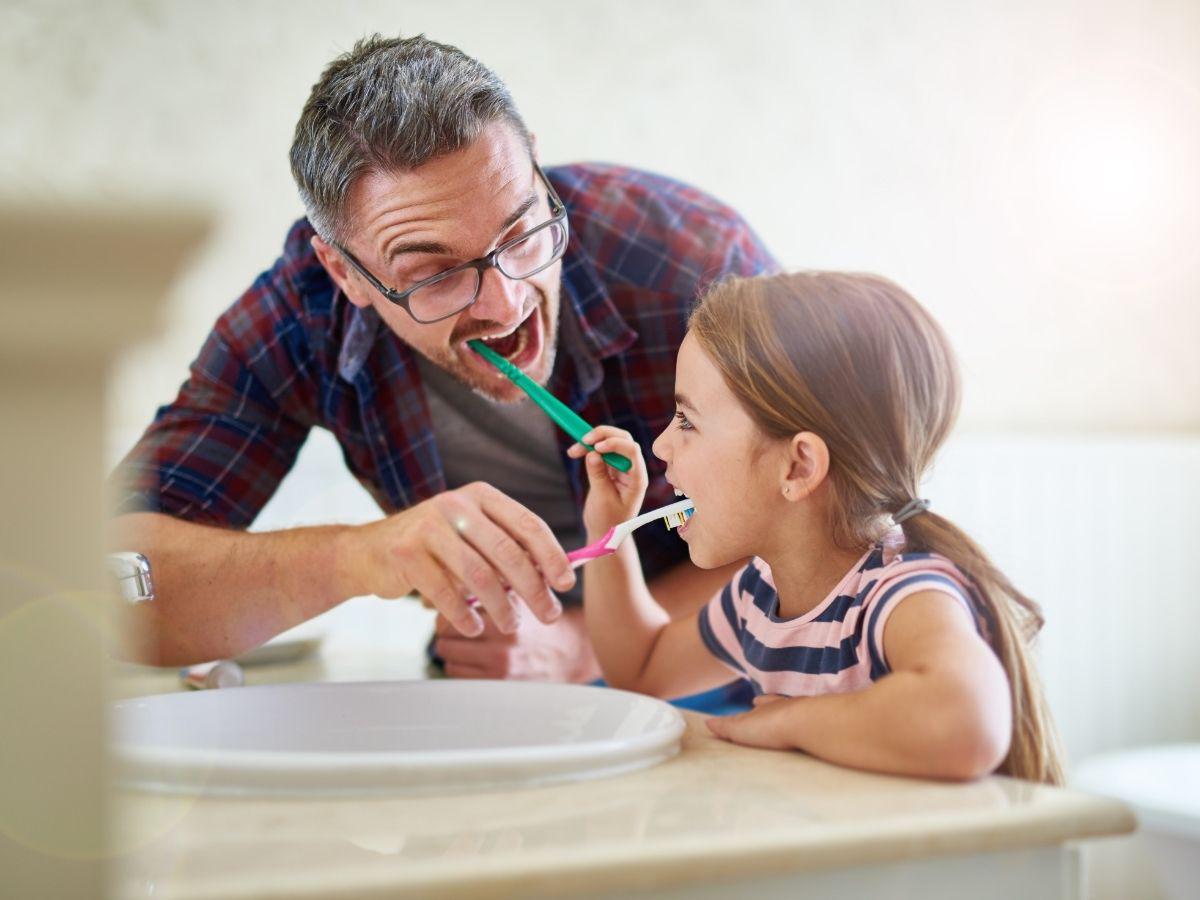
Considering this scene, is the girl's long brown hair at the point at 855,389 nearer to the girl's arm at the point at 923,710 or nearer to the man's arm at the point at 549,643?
the girl's arm at the point at 923,710

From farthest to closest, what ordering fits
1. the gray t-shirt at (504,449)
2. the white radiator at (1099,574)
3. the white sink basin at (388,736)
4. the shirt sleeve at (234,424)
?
1. the white radiator at (1099,574)
2. the shirt sleeve at (234,424)
3. the gray t-shirt at (504,449)
4. the white sink basin at (388,736)

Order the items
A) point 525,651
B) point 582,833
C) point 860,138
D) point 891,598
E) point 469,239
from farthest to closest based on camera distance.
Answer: point 860,138, point 525,651, point 469,239, point 891,598, point 582,833

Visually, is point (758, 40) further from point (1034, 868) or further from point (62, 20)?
point (1034, 868)

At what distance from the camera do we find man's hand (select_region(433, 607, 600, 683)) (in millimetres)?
900

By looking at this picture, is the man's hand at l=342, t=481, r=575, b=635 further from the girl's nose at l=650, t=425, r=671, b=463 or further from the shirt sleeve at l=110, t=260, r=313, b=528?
the shirt sleeve at l=110, t=260, r=313, b=528

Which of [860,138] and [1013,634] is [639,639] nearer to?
[1013,634]

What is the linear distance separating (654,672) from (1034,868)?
0.39m

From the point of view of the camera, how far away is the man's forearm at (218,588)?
81cm

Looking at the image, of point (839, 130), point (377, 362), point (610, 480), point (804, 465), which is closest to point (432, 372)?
point (377, 362)

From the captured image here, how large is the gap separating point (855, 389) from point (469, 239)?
0.25 meters

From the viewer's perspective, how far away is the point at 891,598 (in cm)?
60

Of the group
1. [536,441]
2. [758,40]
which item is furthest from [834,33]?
[536,441]

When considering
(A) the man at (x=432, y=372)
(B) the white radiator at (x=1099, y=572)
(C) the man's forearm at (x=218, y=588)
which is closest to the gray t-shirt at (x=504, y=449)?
(A) the man at (x=432, y=372)

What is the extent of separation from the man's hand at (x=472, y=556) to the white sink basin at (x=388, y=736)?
56 mm
